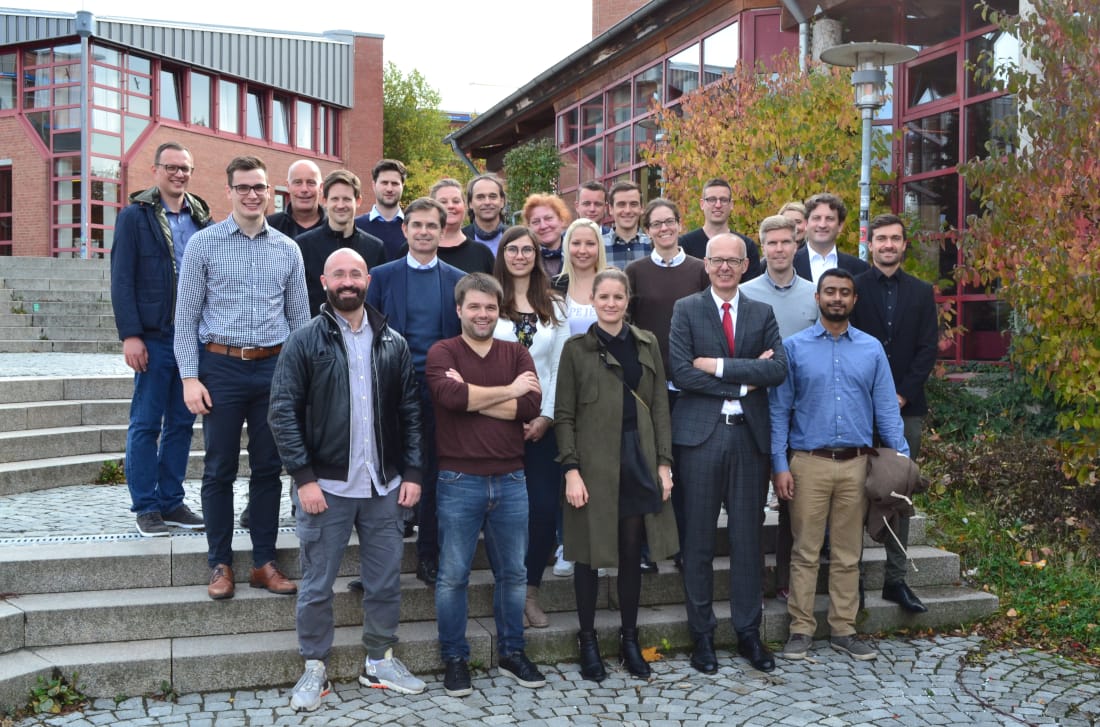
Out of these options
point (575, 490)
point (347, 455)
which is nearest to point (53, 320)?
point (347, 455)

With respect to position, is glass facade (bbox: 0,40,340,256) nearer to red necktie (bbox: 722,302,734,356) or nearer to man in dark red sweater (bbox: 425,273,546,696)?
man in dark red sweater (bbox: 425,273,546,696)

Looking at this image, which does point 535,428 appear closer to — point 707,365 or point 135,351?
point 707,365

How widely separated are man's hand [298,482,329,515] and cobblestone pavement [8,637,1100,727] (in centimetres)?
90

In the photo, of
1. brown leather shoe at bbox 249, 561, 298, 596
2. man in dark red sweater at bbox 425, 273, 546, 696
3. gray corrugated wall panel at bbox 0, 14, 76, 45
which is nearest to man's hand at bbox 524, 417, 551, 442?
man in dark red sweater at bbox 425, 273, 546, 696

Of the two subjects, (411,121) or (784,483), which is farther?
(411,121)

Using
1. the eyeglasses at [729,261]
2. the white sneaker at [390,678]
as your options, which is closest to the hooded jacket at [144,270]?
the white sneaker at [390,678]

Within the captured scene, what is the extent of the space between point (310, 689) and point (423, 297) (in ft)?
6.58

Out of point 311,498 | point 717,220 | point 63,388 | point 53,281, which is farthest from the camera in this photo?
point 53,281

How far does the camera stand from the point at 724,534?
20.1 feet

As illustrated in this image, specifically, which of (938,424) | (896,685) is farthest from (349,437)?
(938,424)

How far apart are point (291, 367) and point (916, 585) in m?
4.03

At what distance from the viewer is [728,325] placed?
17.3 feet

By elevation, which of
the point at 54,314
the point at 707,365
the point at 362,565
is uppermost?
the point at 54,314

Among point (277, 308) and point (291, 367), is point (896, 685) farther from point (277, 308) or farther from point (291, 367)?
point (277, 308)
